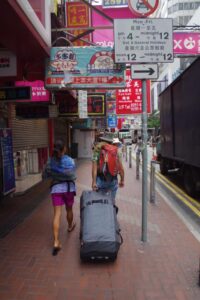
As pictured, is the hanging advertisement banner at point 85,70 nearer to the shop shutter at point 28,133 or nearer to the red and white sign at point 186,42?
the shop shutter at point 28,133

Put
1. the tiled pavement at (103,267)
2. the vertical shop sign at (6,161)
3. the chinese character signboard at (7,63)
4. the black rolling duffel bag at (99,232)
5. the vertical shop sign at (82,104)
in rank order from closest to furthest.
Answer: the tiled pavement at (103,267)
the black rolling duffel bag at (99,232)
the chinese character signboard at (7,63)
the vertical shop sign at (6,161)
the vertical shop sign at (82,104)

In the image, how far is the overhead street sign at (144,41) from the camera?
5551 millimetres

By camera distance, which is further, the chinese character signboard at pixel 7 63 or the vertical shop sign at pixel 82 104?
the vertical shop sign at pixel 82 104

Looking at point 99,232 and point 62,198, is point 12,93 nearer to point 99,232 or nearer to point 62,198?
point 62,198

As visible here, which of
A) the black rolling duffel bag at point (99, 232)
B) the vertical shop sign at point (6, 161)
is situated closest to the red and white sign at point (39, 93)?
the vertical shop sign at point (6, 161)

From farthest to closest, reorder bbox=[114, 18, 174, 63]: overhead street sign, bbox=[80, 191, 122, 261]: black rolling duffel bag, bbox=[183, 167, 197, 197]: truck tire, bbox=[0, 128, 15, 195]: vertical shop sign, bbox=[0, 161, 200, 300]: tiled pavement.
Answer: bbox=[183, 167, 197, 197]: truck tire < bbox=[0, 128, 15, 195]: vertical shop sign < bbox=[114, 18, 174, 63]: overhead street sign < bbox=[80, 191, 122, 261]: black rolling duffel bag < bbox=[0, 161, 200, 300]: tiled pavement

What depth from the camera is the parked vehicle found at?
9375 millimetres

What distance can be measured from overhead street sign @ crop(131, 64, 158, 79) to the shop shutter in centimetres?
577

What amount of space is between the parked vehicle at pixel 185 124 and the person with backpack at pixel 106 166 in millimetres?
3444

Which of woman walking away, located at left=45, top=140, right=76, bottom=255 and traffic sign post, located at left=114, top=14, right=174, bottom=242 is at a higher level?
traffic sign post, located at left=114, top=14, right=174, bottom=242

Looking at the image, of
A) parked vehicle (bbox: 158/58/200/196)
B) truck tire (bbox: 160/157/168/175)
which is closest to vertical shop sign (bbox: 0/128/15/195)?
parked vehicle (bbox: 158/58/200/196)

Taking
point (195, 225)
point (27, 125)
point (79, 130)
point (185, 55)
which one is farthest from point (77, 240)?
point (79, 130)

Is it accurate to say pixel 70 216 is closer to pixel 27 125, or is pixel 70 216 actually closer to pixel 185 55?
pixel 27 125

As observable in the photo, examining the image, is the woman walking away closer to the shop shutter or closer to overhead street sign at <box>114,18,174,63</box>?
overhead street sign at <box>114,18,174,63</box>
